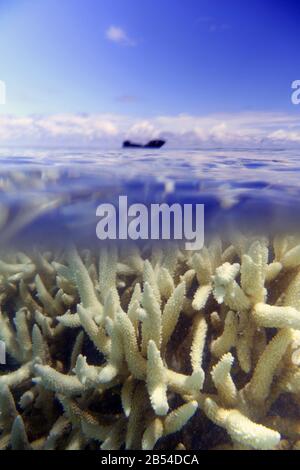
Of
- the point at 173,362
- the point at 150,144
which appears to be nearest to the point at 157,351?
the point at 173,362

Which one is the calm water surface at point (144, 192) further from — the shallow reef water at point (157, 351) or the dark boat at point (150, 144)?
the shallow reef water at point (157, 351)

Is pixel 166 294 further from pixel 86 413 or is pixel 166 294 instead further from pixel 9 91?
pixel 9 91

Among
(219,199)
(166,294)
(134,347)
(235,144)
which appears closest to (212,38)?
(235,144)

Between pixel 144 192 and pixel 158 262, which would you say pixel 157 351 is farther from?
pixel 144 192

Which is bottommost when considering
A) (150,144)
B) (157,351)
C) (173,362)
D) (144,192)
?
(173,362)

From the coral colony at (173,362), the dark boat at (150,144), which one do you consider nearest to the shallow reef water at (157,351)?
the coral colony at (173,362)

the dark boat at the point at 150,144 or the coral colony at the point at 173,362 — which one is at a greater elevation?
the dark boat at the point at 150,144

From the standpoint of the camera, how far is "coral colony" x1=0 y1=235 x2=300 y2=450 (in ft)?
10.1

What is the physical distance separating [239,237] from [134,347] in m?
1.78

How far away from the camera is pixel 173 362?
3539 mm

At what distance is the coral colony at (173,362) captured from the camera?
3066mm

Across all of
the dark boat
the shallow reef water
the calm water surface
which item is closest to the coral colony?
the shallow reef water

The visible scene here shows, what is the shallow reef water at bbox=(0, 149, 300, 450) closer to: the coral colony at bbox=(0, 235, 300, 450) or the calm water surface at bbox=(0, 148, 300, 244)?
the coral colony at bbox=(0, 235, 300, 450)

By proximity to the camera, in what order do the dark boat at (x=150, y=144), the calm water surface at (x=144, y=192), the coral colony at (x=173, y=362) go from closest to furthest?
1. the coral colony at (x=173, y=362)
2. the calm water surface at (x=144, y=192)
3. the dark boat at (x=150, y=144)
